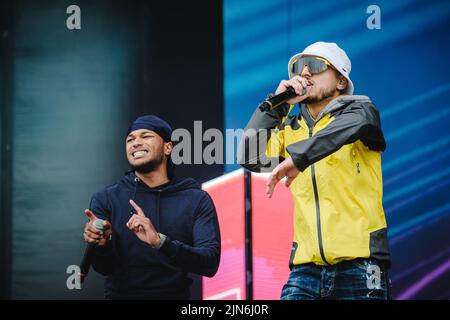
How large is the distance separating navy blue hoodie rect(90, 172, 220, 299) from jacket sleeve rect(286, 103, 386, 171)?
861 mm

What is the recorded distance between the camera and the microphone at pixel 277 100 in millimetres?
2973

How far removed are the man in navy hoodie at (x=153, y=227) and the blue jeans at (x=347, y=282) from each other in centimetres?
72

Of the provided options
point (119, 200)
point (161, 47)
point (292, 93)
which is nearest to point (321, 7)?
point (161, 47)

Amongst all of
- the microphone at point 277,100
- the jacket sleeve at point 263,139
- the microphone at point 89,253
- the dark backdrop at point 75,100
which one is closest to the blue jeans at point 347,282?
the jacket sleeve at point 263,139

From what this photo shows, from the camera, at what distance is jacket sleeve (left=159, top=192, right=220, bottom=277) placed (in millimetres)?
3330

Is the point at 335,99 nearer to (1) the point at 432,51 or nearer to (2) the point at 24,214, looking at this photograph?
(1) the point at 432,51

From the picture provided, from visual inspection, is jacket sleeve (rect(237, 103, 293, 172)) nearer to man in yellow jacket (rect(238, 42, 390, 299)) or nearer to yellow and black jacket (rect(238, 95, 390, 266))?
man in yellow jacket (rect(238, 42, 390, 299))

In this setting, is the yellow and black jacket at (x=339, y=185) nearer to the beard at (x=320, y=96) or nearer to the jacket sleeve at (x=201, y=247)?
the beard at (x=320, y=96)

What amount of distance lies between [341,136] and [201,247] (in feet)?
3.34

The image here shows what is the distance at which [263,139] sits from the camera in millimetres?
3146

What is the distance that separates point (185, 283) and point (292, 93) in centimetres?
109

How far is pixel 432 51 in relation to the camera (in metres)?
4.04

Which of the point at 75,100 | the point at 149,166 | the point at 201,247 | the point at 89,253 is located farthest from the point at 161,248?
the point at 75,100

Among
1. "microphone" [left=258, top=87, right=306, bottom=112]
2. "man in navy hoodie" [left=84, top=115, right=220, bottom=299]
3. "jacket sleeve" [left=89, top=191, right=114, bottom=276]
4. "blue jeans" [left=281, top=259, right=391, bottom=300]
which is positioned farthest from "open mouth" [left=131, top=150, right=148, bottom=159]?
"blue jeans" [left=281, top=259, right=391, bottom=300]
